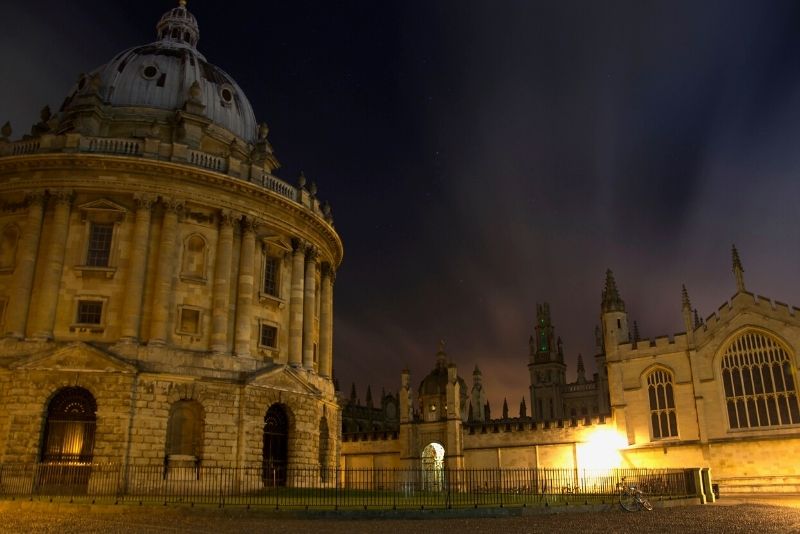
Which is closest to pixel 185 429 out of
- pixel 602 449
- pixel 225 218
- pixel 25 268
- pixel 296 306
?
pixel 296 306

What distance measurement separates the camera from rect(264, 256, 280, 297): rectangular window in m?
38.7

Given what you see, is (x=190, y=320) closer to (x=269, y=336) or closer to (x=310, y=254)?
(x=269, y=336)

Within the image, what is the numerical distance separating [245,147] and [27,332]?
56.7 feet

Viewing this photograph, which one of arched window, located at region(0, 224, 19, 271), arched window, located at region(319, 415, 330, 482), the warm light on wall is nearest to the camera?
arched window, located at region(0, 224, 19, 271)

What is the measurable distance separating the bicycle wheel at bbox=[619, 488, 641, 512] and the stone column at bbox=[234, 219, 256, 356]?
19.6 meters

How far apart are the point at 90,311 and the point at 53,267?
2689 mm

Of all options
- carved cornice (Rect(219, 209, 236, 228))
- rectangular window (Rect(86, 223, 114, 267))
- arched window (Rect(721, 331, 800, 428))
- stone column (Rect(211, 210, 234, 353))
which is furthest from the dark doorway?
arched window (Rect(721, 331, 800, 428))

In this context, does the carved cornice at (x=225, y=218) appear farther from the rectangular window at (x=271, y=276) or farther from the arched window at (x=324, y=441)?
the arched window at (x=324, y=441)

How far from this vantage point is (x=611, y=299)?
51281 mm

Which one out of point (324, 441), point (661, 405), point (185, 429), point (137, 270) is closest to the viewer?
point (185, 429)

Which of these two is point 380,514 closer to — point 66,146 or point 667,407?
point 66,146

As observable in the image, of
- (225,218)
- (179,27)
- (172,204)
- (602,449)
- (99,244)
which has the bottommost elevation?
(602,449)

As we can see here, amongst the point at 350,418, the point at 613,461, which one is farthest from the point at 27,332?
the point at 350,418

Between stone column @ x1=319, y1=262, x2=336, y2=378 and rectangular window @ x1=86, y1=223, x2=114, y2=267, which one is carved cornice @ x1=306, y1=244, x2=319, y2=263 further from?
rectangular window @ x1=86, y1=223, x2=114, y2=267
